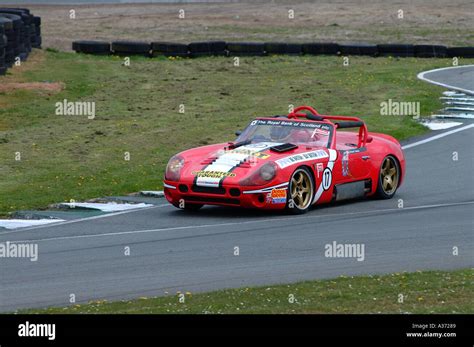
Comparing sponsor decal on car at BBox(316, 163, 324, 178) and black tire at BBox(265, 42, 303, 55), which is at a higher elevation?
black tire at BBox(265, 42, 303, 55)

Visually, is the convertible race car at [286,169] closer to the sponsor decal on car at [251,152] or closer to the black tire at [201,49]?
the sponsor decal on car at [251,152]

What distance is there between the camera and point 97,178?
1756 centimetres

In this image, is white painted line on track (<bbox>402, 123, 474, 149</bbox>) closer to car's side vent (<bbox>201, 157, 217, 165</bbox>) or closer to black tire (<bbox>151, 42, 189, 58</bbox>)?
car's side vent (<bbox>201, 157, 217, 165</bbox>)

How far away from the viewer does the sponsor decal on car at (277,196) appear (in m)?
14.3

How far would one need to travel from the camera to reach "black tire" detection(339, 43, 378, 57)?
34844 millimetres

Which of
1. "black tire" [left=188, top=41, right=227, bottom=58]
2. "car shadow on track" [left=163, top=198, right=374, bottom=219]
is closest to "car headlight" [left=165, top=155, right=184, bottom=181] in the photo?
"car shadow on track" [left=163, top=198, right=374, bottom=219]

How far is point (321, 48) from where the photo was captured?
35.2 meters

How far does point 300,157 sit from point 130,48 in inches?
855

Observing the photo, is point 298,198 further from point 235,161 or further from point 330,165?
point 235,161

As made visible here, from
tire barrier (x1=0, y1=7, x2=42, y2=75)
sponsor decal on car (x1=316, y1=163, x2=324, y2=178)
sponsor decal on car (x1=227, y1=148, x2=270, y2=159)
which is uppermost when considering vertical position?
tire barrier (x1=0, y1=7, x2=42, y2=75)

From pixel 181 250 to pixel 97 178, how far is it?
5.66 m

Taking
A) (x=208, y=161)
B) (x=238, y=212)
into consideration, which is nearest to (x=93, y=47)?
(x=208, y=161)

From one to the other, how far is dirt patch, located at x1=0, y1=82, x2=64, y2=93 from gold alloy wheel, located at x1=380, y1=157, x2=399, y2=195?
1336 cm
